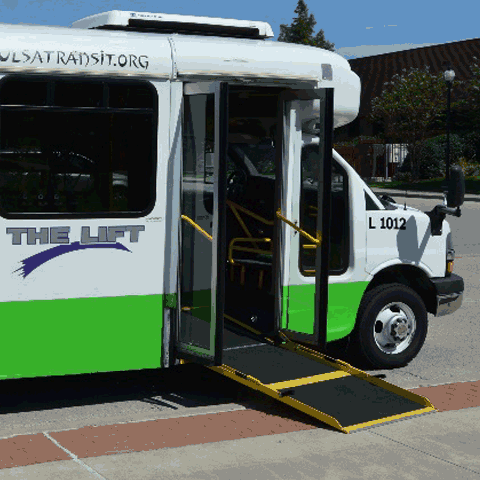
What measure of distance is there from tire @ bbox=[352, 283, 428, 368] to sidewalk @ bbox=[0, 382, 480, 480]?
4.45ft

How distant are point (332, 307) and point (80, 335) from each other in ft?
7.57

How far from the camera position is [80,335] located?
654 centimetres

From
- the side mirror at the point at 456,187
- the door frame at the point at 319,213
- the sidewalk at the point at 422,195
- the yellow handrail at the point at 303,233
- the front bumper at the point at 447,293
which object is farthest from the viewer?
the sidewalk at the point at 422,195

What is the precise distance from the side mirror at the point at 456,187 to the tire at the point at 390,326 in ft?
2.94

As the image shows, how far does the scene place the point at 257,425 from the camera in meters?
6.37

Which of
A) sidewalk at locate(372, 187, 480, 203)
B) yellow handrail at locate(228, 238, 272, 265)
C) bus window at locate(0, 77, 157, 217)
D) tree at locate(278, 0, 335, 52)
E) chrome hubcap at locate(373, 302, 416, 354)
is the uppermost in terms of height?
→ tree at locate(278, 0, 335, 52)

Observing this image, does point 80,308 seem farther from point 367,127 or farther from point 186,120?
point 367,127

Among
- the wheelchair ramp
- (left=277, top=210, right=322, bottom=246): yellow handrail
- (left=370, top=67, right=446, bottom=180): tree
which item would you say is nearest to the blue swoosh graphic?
the wheelchair ramp

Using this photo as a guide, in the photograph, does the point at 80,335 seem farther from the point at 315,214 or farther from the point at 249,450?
the point at 315,214

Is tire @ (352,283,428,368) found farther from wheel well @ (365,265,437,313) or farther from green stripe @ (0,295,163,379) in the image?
green stripe @ (0,295,163,379)

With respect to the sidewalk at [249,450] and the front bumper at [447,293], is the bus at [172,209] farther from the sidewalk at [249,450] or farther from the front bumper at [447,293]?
the sidewalk at [249,450]

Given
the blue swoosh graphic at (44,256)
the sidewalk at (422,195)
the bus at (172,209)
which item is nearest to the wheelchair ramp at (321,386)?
the bus at (172,209)

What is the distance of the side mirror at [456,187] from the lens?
7.87 m

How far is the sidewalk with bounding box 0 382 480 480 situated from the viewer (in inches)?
213
